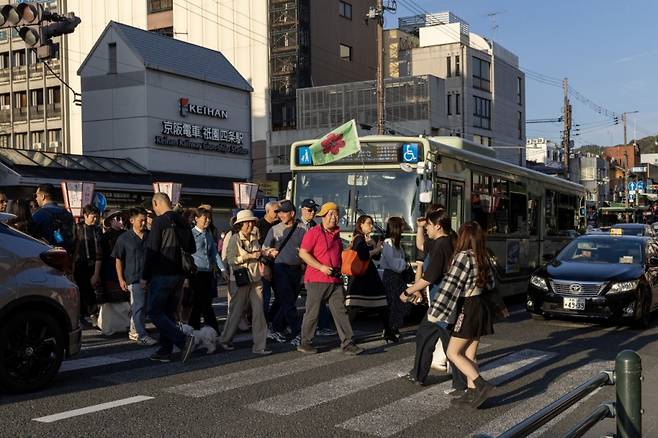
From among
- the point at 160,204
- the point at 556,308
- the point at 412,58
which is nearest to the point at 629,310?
the point at 556,308

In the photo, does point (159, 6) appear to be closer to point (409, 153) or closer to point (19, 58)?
point (19, 58)

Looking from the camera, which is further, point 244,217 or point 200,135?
point 200,135

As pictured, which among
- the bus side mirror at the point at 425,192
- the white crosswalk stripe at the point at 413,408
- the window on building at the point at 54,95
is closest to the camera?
the white crosswalk stripe at the point at 413,408

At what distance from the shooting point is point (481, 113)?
65.2 metres

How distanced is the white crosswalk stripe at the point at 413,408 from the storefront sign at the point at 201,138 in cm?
3085

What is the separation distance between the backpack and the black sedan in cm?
715

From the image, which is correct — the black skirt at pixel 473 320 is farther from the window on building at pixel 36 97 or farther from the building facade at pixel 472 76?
the window on building at pixel 36 97

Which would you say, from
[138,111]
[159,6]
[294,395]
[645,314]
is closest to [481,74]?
[159,6]

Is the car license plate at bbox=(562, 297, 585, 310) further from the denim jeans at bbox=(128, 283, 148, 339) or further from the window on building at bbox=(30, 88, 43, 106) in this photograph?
the window on building at bbox=(30, 88, 43, 106)

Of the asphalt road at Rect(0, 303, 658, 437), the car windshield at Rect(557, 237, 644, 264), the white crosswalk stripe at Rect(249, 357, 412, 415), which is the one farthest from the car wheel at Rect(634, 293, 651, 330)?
the white crosswalk stripe at Rect(249, 357, 412, 415)

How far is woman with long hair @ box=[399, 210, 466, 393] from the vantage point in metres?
7.02

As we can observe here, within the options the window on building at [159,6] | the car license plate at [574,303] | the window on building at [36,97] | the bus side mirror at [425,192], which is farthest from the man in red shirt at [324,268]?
the window on building at [36,97]

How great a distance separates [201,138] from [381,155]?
28.3 m

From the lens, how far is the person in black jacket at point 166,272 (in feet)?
26.8
